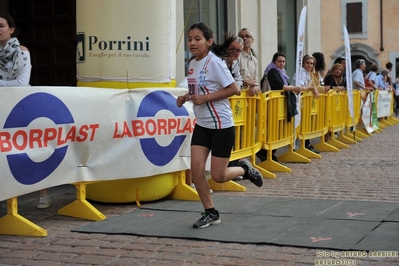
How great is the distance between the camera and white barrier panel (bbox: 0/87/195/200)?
6.62m

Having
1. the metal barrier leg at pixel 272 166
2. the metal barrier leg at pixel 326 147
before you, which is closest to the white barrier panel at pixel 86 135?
the metal barrier leg at pixel 272 166

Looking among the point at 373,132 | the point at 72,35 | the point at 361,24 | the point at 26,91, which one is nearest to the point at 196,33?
the point at 26,91

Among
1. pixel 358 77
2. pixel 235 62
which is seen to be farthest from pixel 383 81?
pixel 235 62

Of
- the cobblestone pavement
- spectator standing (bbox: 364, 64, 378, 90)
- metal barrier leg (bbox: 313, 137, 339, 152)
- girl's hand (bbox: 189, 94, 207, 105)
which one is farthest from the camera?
spectator standing (bbox: 364, 64, 378, 90)

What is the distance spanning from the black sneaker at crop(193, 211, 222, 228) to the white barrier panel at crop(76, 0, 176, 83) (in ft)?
6.94

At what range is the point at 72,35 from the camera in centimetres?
1206

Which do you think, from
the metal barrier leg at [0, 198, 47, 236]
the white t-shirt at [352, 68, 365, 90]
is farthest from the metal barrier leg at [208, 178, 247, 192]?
Result: the white t-shirt at [352, 68, 365, 90]

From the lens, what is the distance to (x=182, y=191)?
8352 mm

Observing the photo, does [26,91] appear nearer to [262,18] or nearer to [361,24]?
[262,18]

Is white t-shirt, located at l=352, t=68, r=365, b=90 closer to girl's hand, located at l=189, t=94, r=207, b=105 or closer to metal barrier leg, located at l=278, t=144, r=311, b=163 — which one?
metal barrier leg, located at l=278, t=144, r=311, b=163

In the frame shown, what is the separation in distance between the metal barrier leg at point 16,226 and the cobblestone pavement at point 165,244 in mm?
76

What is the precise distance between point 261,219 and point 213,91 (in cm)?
131

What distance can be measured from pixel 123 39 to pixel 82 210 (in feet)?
6.48

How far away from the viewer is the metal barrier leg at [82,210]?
7.24 metres
